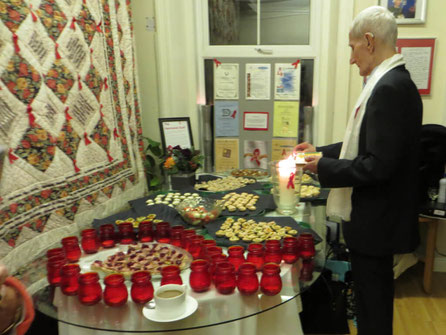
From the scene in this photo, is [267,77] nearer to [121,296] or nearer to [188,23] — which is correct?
[188,23]

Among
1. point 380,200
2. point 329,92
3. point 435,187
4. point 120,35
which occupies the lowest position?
point 435,187

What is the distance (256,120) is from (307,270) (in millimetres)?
1756

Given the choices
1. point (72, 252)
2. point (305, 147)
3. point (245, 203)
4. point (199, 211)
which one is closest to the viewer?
point (72, 252)

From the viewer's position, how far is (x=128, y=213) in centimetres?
177

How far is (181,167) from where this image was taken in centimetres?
226

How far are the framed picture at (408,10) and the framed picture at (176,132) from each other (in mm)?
1558

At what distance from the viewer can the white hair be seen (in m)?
1.37

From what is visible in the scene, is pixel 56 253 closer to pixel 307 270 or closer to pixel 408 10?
pixel 307 270

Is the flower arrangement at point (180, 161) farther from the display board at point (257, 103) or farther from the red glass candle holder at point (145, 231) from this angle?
the red glass candle holder at point (145, 231)

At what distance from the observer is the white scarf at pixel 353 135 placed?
1.39m

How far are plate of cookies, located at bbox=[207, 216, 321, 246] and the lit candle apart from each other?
0.12m

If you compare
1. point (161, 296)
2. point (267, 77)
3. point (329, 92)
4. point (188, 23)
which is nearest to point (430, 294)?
point (329, 92)

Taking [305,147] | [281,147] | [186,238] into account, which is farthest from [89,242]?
[281,147]

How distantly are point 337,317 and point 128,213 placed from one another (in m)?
1.28
